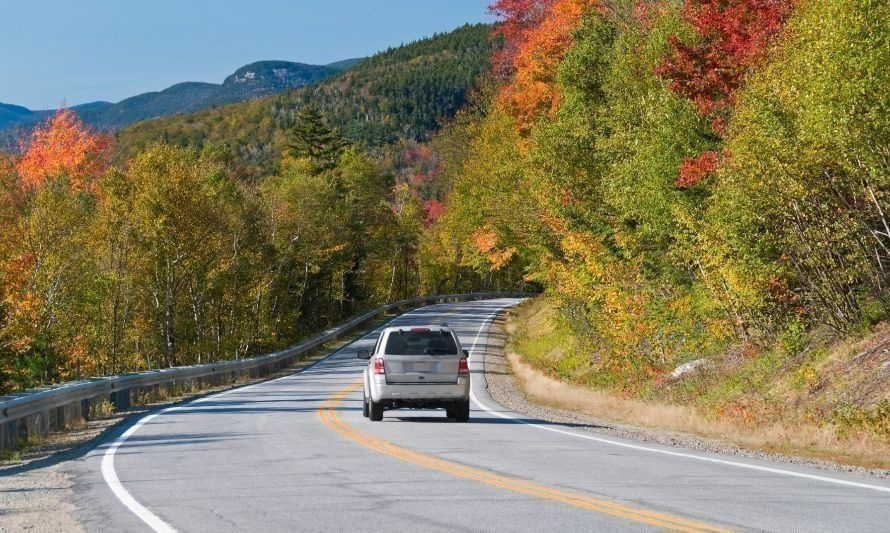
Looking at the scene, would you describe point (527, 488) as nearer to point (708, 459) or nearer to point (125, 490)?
point (708, 459)

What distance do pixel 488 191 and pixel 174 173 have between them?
63.3ft

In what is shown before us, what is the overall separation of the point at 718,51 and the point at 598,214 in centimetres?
899

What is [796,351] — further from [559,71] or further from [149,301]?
[149,301]

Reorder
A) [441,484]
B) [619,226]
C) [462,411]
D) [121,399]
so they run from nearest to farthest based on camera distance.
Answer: [441,484], [462,411], [121,399], [619,226]

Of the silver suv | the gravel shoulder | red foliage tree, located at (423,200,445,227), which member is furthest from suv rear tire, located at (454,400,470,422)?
red foliage tree, located at (423,200,445,227)

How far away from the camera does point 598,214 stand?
3634 centimetres

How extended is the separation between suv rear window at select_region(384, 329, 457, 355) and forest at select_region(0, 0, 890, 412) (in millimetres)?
6572

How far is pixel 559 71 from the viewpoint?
4053 cm

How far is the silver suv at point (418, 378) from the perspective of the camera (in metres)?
18.8

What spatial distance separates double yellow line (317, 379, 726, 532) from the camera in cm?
771

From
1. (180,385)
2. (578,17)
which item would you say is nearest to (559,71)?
(578,17)

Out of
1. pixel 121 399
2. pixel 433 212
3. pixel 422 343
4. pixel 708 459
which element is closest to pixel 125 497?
pixel 708 459

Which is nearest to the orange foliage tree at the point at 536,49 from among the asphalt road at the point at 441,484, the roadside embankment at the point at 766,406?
the roadside embankment at the point at 766,406

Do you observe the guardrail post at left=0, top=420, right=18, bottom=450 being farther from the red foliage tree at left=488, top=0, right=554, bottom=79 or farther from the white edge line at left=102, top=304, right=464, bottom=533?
the red foliage tree at left=488, top=0, right=554, bottom=79
